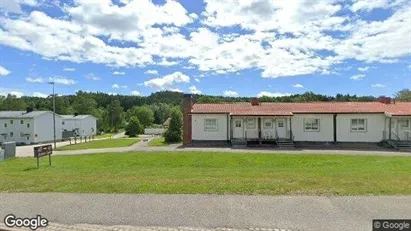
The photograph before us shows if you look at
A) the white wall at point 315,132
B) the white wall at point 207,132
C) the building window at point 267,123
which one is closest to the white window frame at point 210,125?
the white wall at point 207,132

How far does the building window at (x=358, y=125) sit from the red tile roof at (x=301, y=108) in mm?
928

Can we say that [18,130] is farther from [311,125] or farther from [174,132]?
[311,125]

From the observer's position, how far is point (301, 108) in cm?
2888

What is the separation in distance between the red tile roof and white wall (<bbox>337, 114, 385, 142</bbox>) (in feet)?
1.58

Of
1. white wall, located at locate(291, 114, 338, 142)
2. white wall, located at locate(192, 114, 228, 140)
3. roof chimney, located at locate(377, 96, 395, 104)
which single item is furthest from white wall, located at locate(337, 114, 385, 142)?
white wall, located at locate(192, 114, 228, 140)

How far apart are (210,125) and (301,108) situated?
9108 millimetres

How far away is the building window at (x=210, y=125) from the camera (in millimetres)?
28781

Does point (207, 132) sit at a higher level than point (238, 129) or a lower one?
lower

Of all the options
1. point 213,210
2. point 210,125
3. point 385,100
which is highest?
point 385,100

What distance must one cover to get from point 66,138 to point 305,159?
59.0m

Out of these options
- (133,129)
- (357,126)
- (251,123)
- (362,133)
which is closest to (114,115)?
(133,129)

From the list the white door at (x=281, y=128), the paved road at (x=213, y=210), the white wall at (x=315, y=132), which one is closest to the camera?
the paved road at (x=213, y=210)

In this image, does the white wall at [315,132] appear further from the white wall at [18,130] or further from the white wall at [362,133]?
the white wall at [18,130]

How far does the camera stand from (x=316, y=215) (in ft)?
21.6
